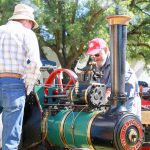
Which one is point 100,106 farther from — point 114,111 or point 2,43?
point 2,43

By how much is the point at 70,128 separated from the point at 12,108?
52 centimetres

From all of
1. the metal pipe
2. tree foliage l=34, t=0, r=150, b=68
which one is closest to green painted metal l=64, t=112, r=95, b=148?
the metal pipe

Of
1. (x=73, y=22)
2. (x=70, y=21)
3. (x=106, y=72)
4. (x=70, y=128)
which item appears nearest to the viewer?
(x=70, y=128)

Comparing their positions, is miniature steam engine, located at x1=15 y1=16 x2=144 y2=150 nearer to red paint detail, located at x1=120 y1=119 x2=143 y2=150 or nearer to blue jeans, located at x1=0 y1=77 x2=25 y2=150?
red paint detail, located at x1=120 y1=119 x2=143 y2=150

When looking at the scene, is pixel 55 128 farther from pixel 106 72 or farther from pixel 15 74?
pixel 106 72

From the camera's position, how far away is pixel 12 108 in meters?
3.33

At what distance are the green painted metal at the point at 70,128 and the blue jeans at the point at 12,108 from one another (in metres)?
0.34

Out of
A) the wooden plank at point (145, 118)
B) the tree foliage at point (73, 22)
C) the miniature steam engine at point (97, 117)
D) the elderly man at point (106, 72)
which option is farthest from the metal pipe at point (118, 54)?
the tree foliage at point (73, 22)

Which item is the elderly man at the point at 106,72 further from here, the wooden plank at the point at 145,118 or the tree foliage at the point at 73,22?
the tree foliage at the point at 73,22

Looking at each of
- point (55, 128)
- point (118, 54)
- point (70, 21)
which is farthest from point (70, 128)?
point (70, 21)

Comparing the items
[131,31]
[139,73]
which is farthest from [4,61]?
[139,73]

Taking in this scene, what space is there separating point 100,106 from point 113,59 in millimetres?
456

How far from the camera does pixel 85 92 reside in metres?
3.22

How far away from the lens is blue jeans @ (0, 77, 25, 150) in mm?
3307
